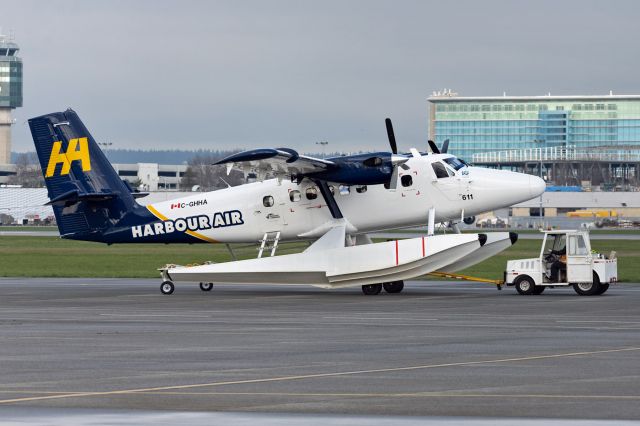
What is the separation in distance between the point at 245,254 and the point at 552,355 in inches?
1642

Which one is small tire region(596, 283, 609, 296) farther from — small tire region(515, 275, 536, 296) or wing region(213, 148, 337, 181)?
wing region(213, 148, 337, 181)

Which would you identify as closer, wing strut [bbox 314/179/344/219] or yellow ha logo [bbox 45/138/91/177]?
wing strut [bbox 314/179/344/219]

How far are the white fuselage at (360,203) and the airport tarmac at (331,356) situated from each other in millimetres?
3756

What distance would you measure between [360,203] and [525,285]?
5.25 meters

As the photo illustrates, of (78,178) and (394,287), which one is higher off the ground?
(78,178)

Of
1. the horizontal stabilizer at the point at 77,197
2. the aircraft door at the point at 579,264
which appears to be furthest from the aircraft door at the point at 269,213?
the aircraft door at the point at 579,264

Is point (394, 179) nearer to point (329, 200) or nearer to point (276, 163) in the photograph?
point (329, 200)

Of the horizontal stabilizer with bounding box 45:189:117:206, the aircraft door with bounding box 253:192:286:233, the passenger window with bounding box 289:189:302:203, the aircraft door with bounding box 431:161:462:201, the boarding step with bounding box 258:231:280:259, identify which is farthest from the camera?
the horizontal stabilizer with bounding box 45:189:117:206

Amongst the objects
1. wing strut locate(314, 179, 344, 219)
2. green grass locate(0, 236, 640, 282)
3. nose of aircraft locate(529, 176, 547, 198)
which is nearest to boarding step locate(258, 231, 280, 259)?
green grass locate(0, 236, 640, 282)

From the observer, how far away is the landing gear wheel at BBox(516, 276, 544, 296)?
34000 mm

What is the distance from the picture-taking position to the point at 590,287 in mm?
33438

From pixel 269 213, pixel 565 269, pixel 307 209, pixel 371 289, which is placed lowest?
pixel 371 289

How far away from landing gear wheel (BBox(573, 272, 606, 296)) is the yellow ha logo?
578 inches

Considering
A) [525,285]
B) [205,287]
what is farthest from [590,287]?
[205,287]
